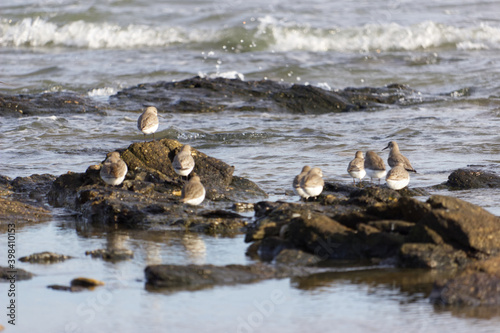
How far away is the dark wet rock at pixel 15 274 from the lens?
604cm

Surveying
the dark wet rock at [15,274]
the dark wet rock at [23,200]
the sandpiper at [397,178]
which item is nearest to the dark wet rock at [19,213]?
the dark wet rock at [23,200]

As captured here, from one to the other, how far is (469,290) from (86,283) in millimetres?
A: 2899

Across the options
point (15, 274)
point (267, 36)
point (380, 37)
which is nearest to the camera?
point (15, 274)

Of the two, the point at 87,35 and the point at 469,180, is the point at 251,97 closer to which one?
the point at 469,180

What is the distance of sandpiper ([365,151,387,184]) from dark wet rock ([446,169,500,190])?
946 mm

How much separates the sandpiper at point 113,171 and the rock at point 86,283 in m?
2.54

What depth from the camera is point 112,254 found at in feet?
21.6

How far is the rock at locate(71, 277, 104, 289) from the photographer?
19.0 ft

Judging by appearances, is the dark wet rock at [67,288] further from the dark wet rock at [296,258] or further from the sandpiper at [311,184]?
the sandpiper at [311,184]

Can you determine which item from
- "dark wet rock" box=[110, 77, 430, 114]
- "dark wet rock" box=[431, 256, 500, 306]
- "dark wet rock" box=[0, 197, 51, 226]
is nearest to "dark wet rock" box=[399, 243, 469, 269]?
"dark wet rock" box=[431, 256, 500, 306]

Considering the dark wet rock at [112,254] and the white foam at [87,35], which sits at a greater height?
the white foam at [87,35]

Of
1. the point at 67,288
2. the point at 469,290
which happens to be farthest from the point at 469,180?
the point at 67,288

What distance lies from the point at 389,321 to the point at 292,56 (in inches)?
761

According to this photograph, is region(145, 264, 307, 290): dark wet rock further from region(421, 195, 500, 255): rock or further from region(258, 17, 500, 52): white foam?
region(258, 17, 500, 52): white foam
